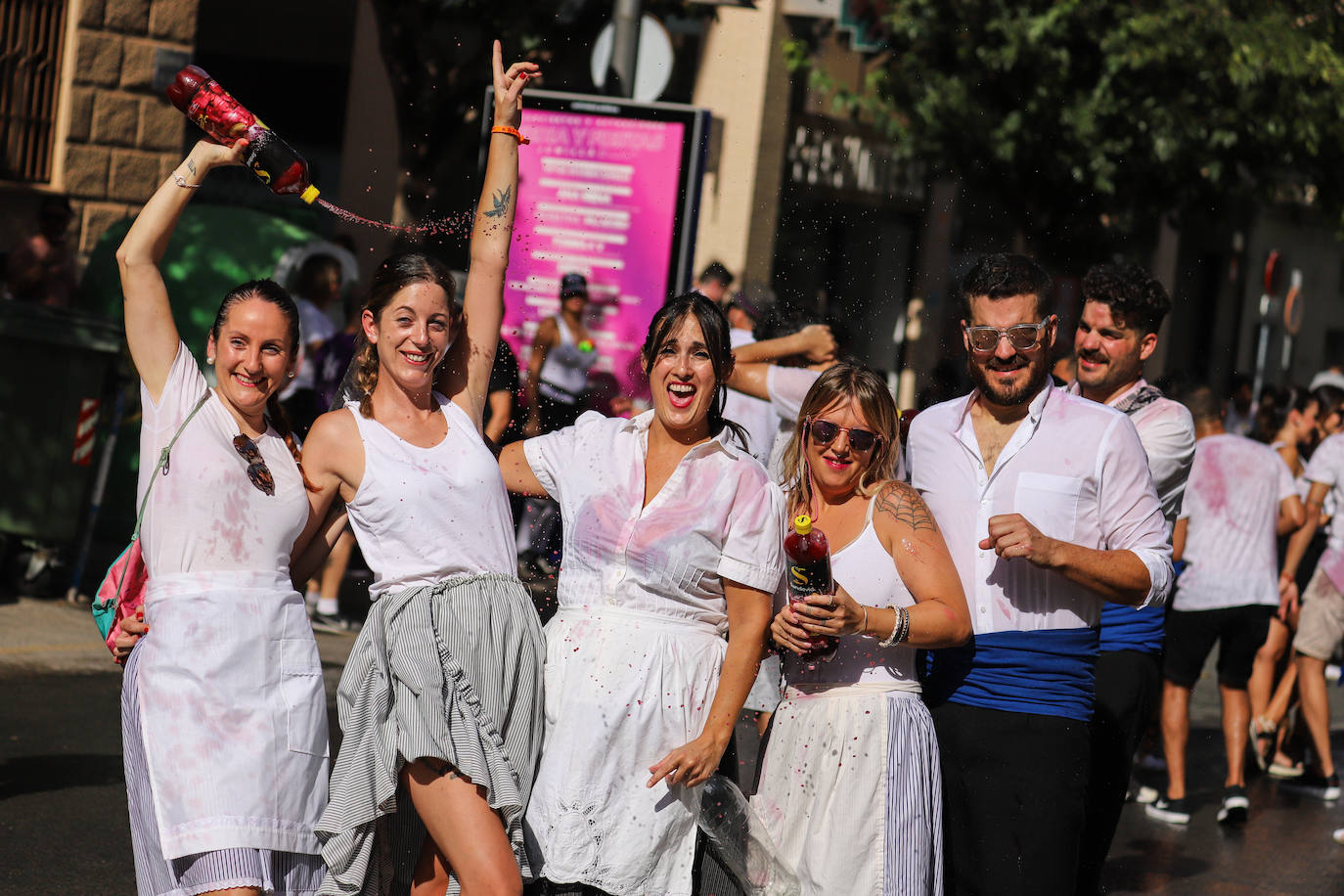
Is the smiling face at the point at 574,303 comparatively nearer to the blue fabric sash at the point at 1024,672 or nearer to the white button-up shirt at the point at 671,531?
the white button-up shirt at the point at 671,531

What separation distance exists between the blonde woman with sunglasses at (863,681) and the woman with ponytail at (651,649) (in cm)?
17

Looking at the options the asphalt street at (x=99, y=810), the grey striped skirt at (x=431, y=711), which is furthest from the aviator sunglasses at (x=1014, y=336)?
the asphalt street at (x=99, y=810)

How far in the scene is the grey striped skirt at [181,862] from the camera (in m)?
3.48

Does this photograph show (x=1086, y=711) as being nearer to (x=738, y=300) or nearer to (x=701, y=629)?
(x=701, y=629)

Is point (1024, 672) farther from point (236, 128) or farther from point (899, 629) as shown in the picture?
point (236, 128)

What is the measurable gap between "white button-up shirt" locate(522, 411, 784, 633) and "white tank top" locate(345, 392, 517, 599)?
0.66ft

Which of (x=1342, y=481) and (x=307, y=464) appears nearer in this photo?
(x=307, y=464)

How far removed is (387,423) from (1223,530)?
555 cm

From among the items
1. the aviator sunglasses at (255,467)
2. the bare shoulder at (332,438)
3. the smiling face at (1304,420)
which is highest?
the smiling face at (1304,420)

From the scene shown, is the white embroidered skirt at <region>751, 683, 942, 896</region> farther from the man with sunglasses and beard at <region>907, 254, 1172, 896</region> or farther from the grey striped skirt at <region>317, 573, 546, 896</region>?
the grey striped skirt at <region>317, 573, 546, 896</region>

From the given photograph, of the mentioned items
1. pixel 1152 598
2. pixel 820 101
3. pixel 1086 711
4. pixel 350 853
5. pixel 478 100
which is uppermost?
pixel 820 101

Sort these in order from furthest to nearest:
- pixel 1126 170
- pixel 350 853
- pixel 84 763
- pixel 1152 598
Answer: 1. pixel 1126 170
2. pixel 84 763
3. pixel 1152 598
4. pixel 350 853

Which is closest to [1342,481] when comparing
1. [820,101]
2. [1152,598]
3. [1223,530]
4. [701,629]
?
[1223,530]

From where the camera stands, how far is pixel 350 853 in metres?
3.57
